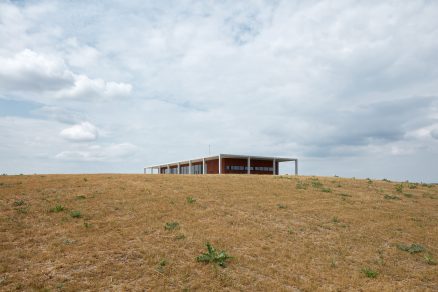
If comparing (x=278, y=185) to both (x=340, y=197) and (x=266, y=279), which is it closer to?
(x=340, y=197)

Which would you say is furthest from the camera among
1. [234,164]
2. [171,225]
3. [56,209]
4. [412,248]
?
[234,164]

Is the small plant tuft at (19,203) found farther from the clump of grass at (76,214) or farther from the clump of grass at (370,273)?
the clump of grass at (370,273)

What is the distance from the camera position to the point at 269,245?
1242 cm

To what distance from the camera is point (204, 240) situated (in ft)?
40.4

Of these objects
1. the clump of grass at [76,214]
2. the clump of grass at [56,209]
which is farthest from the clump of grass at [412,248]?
the clump of grass at [56,209]

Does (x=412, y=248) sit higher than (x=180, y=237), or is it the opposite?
Answer: (x=180, y=237)

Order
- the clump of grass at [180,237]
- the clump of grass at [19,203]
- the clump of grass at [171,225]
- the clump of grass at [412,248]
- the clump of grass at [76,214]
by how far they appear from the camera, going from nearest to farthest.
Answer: the clump of grass at [180,237]
the clump of grass at [412,248]
the clump of grass at [171,225]
the clump of grass at [76,214]
the clump of grass at [19,203]

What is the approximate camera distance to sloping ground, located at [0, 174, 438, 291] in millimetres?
9312

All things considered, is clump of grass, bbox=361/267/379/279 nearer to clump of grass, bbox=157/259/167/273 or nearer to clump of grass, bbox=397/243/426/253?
clump of grass, bbox=397/243/426/253

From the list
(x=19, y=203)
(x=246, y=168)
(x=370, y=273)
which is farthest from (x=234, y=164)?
(x=370, y=273)

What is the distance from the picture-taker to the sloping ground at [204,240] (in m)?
9.31

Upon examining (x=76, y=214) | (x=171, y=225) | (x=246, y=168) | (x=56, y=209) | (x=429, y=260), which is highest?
Answer: (x=246, y=168)

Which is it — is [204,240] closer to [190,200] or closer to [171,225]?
Result: [171,225]

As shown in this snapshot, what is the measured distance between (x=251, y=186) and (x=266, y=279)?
15073 mm
